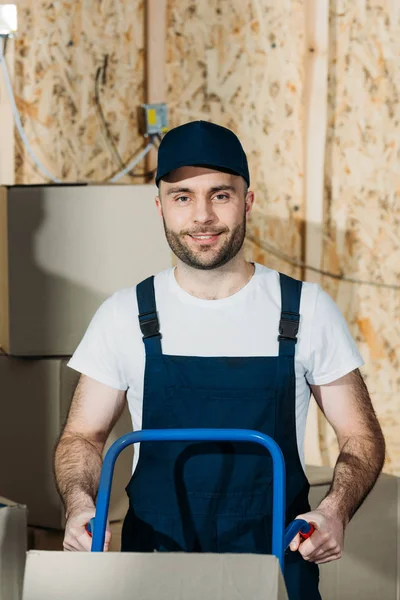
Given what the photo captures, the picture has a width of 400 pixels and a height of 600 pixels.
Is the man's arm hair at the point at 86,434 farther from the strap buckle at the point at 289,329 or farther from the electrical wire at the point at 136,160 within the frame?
the electrical wire at the point at 136,160

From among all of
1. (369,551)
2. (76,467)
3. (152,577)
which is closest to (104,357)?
(76,467)

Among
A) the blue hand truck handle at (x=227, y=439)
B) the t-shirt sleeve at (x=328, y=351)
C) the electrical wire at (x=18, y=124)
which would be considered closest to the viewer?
the blue hand truck handle at (x=227, y=439)

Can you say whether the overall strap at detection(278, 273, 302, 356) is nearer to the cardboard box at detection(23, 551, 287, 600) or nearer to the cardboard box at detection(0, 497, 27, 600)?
the cardboard box at detection(23, 551, 287, 600)

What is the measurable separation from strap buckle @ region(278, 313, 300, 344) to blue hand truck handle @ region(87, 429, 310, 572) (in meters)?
0.33

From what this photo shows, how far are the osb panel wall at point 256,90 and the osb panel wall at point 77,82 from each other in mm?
180

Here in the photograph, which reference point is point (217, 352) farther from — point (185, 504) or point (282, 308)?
point (185, 504)

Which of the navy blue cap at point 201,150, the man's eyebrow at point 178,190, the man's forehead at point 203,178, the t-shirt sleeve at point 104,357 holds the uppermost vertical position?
the navy blue cap at point 201,150

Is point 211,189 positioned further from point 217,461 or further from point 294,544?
point 294,544

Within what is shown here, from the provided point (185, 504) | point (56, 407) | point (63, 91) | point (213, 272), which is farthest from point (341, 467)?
point (63, 91)

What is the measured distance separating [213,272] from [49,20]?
1.79 meters

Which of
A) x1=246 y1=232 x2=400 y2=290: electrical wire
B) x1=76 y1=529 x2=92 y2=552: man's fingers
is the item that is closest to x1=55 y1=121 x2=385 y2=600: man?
x1=76 y1=529 x2=92 y2=552: man's fingers

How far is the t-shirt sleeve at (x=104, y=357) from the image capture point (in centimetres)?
204

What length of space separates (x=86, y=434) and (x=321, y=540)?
561mm

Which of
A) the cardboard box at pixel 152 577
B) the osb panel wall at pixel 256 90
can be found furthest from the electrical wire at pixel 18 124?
the cardboard box at pixel 152 577
